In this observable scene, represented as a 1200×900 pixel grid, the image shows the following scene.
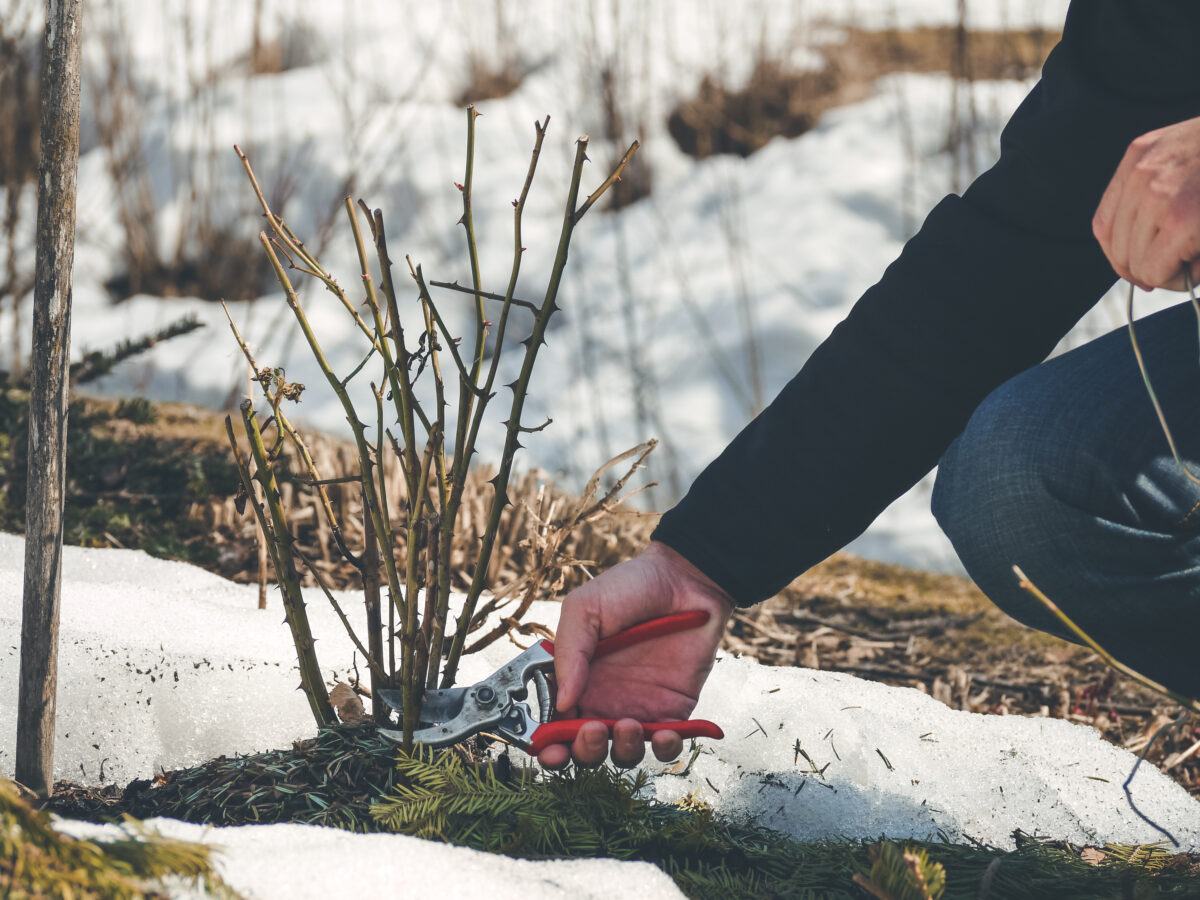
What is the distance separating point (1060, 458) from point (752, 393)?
3.29 meters

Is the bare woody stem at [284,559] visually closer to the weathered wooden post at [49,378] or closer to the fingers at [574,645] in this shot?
the weathered wooden post at [49,378]

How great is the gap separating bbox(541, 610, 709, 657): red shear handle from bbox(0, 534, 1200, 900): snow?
212 mm

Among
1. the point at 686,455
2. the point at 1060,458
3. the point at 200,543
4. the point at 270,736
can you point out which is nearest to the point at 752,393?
the point at 686,455

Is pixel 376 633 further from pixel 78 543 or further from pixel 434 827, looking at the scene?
pixel 78 543

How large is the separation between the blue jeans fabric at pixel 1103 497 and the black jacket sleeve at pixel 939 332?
0.13m

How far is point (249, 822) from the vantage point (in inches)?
39.3

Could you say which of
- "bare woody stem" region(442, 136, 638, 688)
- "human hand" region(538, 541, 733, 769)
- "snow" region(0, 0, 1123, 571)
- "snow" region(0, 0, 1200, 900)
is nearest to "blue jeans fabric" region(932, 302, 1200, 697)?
"snow" region(0, 0, 1200, 900)

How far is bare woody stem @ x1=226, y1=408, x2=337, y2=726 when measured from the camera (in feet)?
3.35

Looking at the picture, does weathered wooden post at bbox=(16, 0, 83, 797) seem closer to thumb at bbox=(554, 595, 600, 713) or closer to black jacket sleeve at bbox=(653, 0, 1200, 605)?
thumb at bbox=(554, 595, 600, 713)

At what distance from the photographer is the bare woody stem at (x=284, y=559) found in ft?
3.35

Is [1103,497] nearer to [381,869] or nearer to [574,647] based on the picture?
[574,647]

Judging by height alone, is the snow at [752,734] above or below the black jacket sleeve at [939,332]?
below

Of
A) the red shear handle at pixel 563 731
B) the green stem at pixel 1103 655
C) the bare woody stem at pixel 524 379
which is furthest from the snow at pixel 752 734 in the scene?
the green stem at pixel 1103 655

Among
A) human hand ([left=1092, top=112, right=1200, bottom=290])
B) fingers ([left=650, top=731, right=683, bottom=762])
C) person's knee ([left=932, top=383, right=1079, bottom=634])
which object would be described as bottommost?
fingers ([left=650, top=731, right=683, bottom=762])
